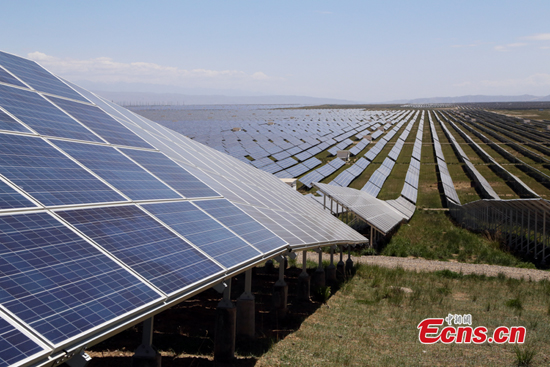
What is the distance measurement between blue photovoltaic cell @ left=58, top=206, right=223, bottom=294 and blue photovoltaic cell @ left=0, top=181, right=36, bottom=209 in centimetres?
67

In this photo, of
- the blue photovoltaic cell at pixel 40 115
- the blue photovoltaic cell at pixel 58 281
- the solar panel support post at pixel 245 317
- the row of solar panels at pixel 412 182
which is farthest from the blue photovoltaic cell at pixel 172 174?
the row of solar panels at pixel 412 182

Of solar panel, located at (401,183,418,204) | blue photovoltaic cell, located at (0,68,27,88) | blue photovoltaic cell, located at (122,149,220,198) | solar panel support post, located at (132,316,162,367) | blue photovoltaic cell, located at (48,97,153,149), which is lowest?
solar panel, located at (401,183,418,204)

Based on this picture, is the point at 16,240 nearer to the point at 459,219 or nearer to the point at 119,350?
the point at 119,350

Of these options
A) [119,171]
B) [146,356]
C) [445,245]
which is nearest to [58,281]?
[146,356]

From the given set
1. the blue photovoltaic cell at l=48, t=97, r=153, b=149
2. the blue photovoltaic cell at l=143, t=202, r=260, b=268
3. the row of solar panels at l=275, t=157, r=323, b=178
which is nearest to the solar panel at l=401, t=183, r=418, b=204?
the row of solar panels at l=275, t=157, r=323, b=178

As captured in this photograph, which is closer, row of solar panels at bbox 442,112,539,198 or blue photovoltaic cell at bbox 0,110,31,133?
blue photovoltaic cell at bbox 0,110,31,133

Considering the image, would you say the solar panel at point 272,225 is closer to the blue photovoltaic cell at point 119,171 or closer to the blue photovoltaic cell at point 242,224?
the blue photovoltaic cell at point 242,224

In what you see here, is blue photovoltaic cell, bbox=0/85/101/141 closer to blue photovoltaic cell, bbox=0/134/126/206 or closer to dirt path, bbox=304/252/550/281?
blue photovoltaic cell, bbox=0/134/126/206

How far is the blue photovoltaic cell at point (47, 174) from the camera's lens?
381 inches

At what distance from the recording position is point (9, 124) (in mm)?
12109

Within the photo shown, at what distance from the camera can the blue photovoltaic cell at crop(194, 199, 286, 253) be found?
12.9 meters

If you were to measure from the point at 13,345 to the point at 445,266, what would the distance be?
26849 millimetres

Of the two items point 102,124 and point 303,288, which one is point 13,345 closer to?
point 102,124

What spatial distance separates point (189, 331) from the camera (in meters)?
15.0
